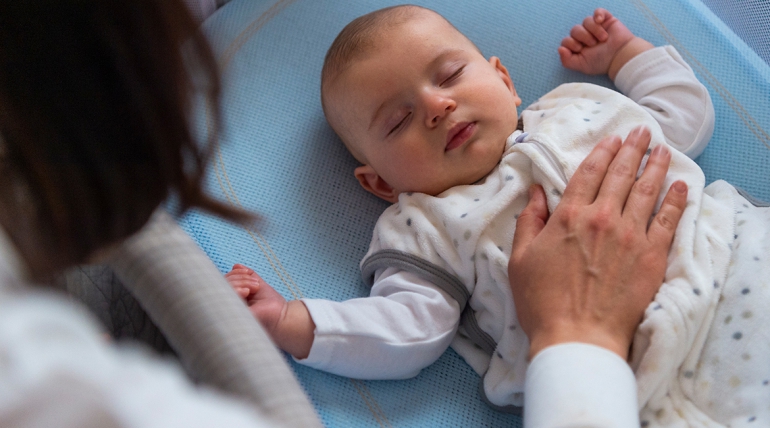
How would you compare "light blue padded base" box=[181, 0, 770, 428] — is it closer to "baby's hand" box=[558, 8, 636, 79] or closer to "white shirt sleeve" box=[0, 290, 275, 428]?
"baby's hand" box=[558, 8, 636, 79]

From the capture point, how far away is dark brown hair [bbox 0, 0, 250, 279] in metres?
0.39

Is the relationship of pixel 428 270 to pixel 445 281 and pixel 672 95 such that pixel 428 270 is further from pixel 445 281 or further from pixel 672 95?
pixel 672 95

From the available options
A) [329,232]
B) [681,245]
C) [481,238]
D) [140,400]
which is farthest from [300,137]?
[140,400]

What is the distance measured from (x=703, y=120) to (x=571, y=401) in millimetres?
723

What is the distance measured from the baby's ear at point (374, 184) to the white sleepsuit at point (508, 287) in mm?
44

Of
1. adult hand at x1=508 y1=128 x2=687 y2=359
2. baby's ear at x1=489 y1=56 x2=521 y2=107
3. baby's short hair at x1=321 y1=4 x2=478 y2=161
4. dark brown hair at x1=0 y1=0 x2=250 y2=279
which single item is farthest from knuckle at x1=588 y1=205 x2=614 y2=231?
dark brown hair at x1=0 y1=0 x2=250 y2=279

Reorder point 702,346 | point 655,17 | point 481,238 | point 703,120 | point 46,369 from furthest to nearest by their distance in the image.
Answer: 1. point 655,17
2. point 703,120
3. point 481,238
4. point 702,346
5. point 46,369

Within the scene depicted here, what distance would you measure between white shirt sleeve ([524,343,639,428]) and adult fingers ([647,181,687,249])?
0.23 m

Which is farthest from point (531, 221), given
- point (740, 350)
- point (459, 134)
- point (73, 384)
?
point (73, 384)

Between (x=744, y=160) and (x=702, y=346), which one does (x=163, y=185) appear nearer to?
(x=702, y=346)

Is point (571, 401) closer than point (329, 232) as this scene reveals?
Yes

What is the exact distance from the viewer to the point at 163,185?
1.53 ft

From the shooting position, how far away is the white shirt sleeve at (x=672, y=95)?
44.6 inches

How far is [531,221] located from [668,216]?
0.20 meters
